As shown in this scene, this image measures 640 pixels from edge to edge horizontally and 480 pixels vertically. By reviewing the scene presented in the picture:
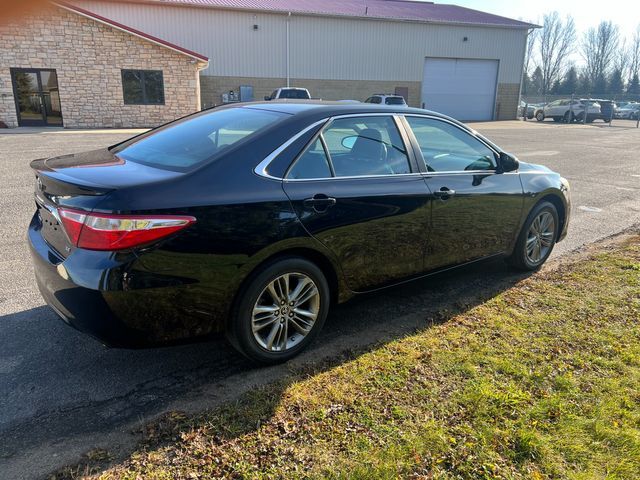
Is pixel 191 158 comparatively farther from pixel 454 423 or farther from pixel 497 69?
pixel 497 69

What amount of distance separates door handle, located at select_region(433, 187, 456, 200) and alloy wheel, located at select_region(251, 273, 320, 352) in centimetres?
129

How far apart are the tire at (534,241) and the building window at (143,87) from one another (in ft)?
78.2

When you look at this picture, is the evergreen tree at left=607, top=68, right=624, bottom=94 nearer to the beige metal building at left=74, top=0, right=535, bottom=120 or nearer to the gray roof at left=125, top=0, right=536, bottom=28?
the gray roof at left=125, top=0, right=536, bottom=28

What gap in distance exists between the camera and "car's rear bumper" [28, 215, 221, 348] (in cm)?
264

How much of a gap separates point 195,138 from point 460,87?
38.7 metres

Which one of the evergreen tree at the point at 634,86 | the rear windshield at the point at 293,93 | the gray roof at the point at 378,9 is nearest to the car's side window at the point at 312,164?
the rear windshield at the point at 293,93

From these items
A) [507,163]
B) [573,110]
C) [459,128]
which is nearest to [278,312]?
[459,128]

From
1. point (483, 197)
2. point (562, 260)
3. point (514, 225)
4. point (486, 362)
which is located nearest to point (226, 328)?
point (486, 362)

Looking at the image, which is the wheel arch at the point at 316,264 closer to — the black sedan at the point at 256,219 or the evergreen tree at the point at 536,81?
the black sedan at the point at 256,219

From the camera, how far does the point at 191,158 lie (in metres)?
3.19

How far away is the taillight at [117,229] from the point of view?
262 cm

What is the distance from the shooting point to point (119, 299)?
2.66 m

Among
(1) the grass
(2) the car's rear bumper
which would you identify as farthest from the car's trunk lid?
(1) the grass

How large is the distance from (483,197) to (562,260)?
1.86 m
